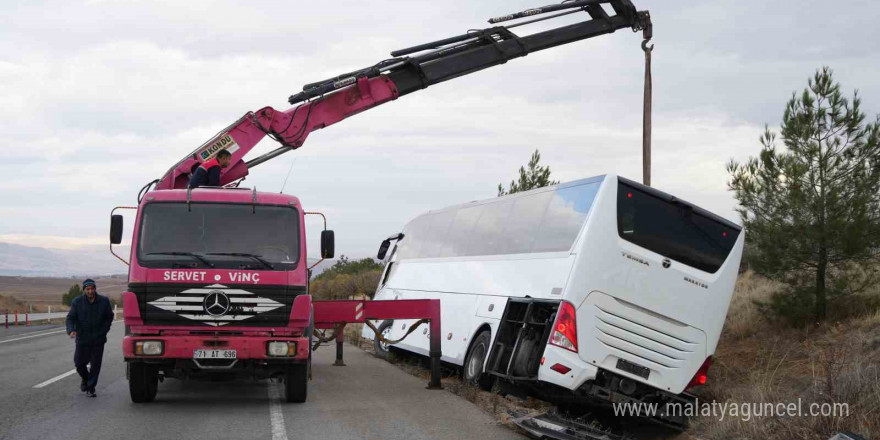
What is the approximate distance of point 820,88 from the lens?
47.0 ft

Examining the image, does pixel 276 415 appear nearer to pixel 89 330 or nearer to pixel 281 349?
pixel 281 349

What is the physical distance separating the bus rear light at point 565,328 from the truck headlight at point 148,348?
15.6 ft

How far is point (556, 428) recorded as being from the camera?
9.19 m

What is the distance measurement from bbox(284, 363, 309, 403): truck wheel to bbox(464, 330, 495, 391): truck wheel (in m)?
2.74

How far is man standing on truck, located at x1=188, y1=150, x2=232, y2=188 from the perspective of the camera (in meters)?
12.7

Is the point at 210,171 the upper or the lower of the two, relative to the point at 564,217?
upper

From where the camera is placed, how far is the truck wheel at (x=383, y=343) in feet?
62.4

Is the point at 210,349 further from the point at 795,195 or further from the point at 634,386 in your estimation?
the point at 795,195

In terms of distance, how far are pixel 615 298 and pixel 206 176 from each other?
6370mm

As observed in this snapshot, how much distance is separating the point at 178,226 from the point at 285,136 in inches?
165

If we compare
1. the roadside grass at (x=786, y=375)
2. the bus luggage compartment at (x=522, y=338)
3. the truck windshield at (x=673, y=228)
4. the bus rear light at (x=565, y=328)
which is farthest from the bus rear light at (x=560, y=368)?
the truck windshield at (x=673, y=228)

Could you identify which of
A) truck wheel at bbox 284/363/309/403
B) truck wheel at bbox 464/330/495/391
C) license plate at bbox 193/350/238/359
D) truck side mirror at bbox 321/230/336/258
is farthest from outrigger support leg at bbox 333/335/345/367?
license plate at bbox 193/350/238/359

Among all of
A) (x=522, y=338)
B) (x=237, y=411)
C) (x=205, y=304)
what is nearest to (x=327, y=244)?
(x=205, y=304)

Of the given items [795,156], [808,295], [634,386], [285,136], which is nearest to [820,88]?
[795,156]
